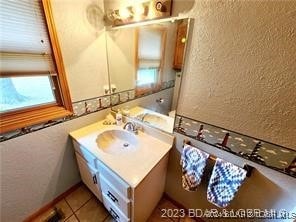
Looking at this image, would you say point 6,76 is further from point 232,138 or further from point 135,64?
point 232,138

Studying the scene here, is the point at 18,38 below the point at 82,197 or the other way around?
the other way around

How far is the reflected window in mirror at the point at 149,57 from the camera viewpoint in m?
1.19

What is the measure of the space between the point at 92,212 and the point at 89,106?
108cm

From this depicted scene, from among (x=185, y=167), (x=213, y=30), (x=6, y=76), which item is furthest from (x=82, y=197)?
(x=213, y=30)

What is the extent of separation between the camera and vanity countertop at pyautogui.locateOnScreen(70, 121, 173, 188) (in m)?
0.97

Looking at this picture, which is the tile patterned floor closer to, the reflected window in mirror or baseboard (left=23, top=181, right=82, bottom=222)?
baseboard (left=23, top=181, right=82, bottom=222)

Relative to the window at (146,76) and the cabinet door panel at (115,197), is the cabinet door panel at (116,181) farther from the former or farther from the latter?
the window at (146,76)

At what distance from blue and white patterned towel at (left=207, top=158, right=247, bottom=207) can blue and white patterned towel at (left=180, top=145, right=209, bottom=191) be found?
92 mm

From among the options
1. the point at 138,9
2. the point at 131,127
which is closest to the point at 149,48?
the point at 138,9

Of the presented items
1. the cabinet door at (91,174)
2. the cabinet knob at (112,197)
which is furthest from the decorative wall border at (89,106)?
the cabinet knob at (112,197)

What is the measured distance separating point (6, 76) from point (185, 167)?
1.47 m

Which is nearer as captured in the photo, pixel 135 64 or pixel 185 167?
pixel 185 167

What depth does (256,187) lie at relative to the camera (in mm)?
961

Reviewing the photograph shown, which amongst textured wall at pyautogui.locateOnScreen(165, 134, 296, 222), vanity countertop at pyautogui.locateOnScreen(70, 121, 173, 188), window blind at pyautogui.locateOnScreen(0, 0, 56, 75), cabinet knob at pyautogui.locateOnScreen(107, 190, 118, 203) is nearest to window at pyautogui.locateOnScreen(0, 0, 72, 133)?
window blind at pyautogui.locateOnScreen(0, 0, 56, 75)
